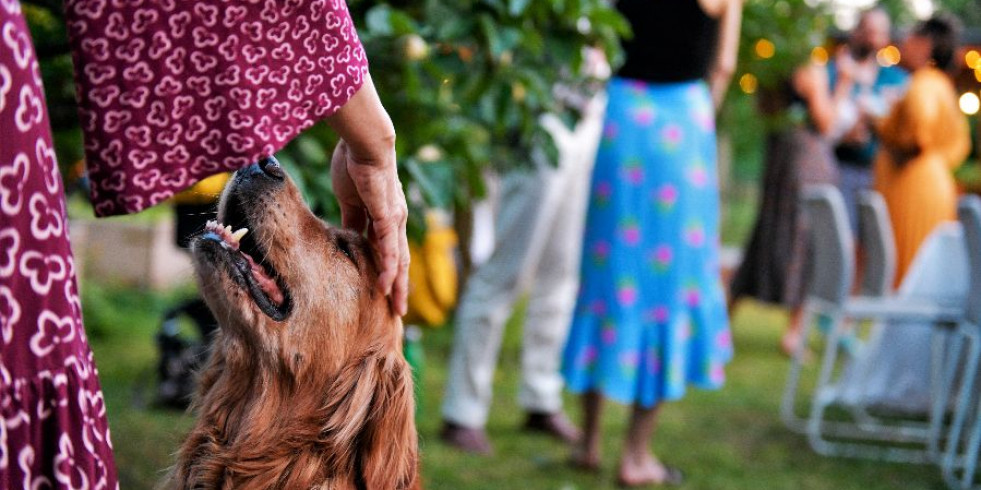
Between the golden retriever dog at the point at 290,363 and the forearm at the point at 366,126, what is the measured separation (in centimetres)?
51

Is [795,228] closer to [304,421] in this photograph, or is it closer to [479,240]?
[479,240]

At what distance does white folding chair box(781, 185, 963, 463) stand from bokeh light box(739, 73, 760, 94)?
4.93ft

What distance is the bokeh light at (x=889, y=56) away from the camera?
9438 millimetres

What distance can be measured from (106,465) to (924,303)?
5106 mm

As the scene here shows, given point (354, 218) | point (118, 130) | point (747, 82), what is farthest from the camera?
point (747, 82)

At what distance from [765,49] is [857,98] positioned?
A: 1.87 m

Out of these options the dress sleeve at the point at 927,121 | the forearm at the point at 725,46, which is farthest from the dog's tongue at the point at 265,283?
the dress sleeve at the point at 927,121

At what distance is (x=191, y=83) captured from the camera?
129 centimetres

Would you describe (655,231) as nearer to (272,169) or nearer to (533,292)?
(533,292)

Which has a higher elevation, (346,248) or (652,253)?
(346,248)

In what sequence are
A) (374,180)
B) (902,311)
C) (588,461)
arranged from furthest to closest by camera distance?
(902,311) < (588,461) < (374,180)

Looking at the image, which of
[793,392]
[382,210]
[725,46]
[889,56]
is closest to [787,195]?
[793,392]

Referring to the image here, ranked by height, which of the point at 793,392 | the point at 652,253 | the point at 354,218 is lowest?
the point at 793,392

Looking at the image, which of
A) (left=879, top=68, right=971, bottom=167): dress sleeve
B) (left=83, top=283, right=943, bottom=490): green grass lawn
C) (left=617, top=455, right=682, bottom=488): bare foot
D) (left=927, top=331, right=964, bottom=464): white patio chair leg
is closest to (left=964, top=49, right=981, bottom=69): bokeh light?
(left=879, top=68, right=971, bottom=167): dress sleeve
